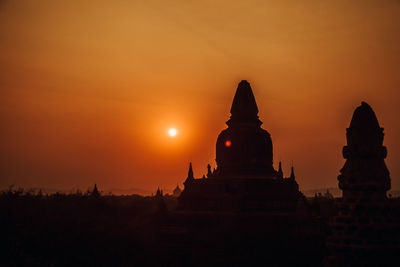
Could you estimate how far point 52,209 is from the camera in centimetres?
3962

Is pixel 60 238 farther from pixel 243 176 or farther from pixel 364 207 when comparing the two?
pixel 364 207

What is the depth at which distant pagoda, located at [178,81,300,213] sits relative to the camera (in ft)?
127

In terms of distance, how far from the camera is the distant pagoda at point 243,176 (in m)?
38.6

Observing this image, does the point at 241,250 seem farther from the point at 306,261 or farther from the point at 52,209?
the point at 52,209

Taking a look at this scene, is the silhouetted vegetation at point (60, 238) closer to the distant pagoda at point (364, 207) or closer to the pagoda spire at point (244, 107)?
the pagoda spire at point (244, 107)

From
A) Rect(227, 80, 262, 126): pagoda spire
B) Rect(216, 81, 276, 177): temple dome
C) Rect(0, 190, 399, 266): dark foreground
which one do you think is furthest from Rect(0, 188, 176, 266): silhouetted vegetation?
Rect(227, 80, 262, 126): pagoda spire

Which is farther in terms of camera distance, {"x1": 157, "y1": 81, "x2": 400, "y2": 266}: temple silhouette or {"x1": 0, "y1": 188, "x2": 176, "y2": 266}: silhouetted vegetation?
{"x1": 0, "y1": 188, "x2": 176, "y2": 266}: silhouetted vegetation

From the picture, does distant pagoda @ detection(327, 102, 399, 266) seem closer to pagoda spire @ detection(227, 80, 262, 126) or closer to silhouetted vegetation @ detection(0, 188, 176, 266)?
silhouetted vegetation @ detection(0, 188, 176, 266)

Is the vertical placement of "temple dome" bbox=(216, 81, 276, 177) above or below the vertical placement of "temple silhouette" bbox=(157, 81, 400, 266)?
above

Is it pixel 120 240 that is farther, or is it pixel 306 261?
pixel 120 240

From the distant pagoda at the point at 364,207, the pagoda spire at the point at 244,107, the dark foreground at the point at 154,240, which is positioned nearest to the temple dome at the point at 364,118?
the distant pagoda at the point at 364,207

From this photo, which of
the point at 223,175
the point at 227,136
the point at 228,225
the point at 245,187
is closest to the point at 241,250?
the point at 228,225

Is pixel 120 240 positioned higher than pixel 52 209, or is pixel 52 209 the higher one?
pixel 52 209

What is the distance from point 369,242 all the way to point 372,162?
9.67 feet
